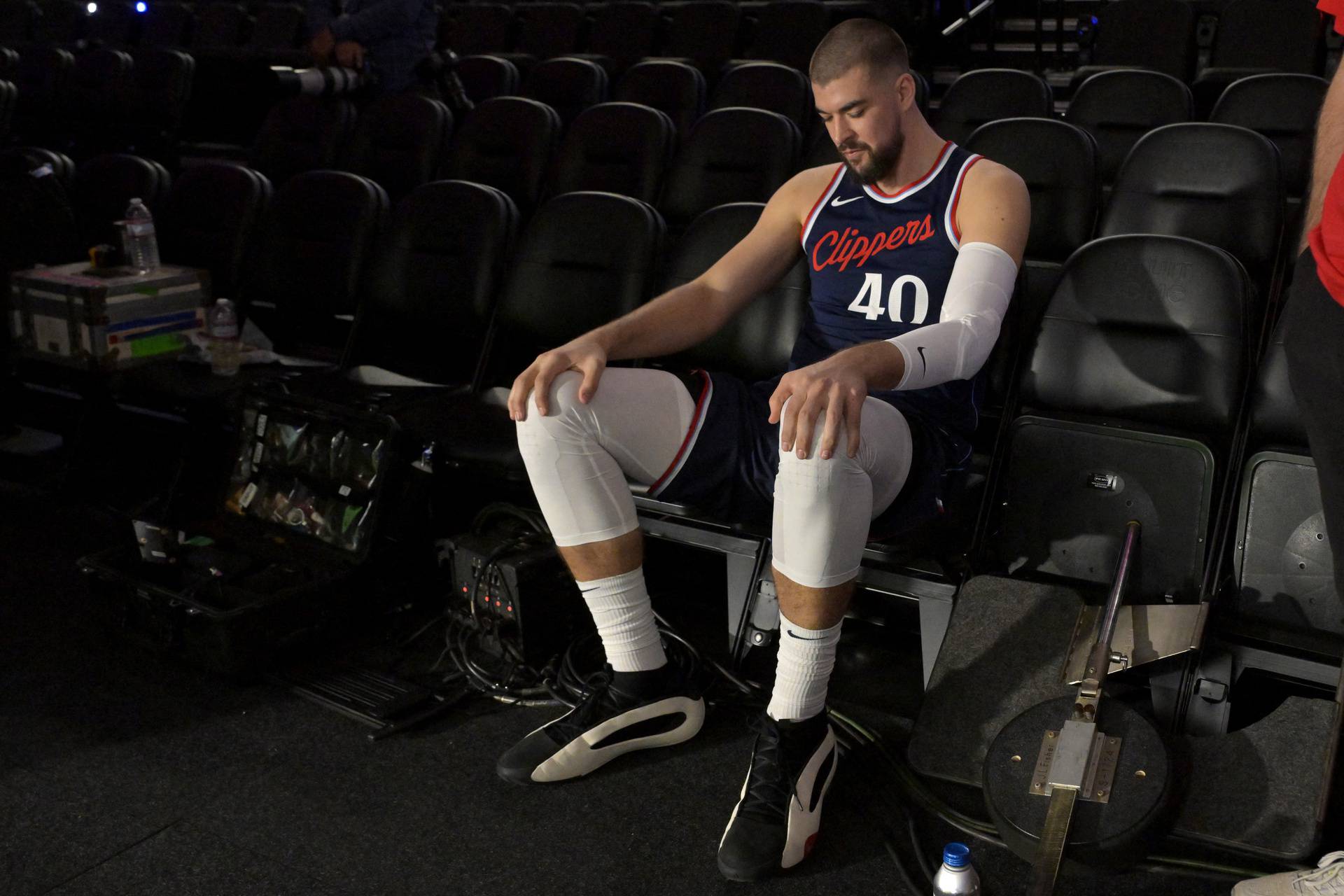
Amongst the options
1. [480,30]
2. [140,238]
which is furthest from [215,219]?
[480,30]

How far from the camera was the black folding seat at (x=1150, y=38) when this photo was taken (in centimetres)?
528

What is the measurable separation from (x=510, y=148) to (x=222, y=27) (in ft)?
14.9

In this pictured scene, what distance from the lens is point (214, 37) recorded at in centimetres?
788

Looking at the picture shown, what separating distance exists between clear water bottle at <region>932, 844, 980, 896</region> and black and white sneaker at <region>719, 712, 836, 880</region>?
27 centimetres

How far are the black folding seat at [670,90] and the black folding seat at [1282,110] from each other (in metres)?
2.06

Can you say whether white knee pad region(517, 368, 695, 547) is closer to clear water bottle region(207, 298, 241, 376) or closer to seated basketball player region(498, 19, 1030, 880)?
seated basketball player region(498, 19, 1030, 880)

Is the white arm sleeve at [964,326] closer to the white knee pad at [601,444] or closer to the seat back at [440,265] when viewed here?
the white knee pad at [601,444]

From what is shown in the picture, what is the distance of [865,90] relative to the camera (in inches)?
86.4

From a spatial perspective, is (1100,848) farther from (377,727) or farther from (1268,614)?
(377,727)

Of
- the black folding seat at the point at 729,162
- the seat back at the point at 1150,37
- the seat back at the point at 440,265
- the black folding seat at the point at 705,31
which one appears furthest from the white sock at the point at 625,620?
the black folding seat at the point at 705,31

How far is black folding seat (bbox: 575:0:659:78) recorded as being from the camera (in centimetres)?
668

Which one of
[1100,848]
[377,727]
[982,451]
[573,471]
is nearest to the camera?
[1100,848]

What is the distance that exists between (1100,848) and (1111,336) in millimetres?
1069

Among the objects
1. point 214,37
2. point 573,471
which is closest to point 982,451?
point 573,471
